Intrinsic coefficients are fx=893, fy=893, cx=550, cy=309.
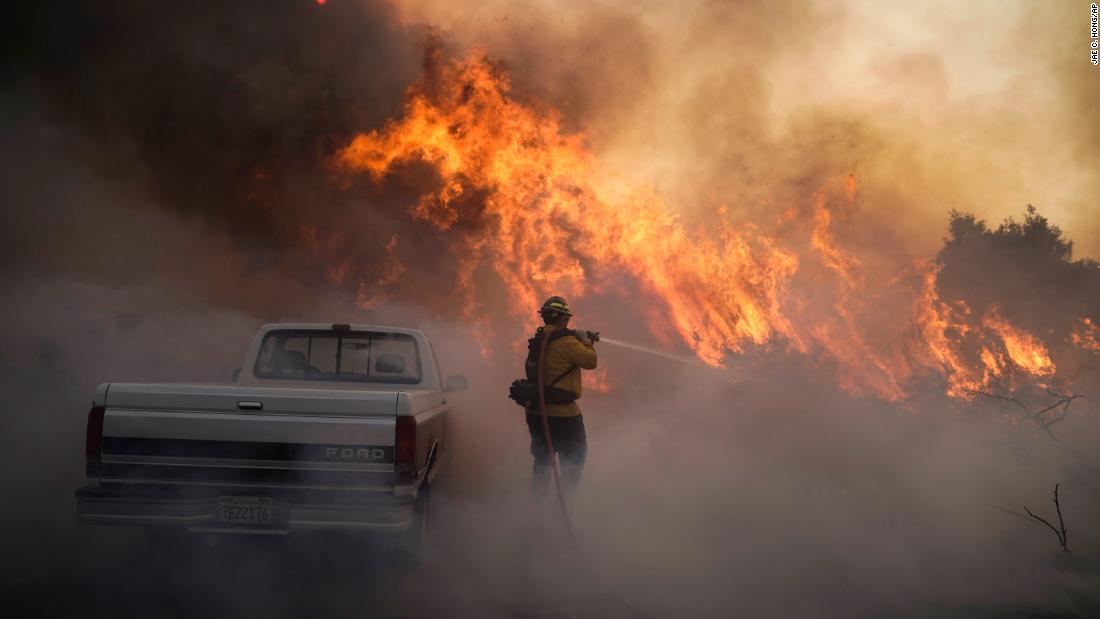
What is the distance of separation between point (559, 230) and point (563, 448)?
10089 millimetres

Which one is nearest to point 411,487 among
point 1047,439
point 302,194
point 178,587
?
point 178,587

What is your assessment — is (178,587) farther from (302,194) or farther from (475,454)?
(302,194)

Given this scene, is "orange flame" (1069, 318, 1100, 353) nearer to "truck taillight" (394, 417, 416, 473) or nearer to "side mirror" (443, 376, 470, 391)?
"side mirror" (443, 376, 470, 391)

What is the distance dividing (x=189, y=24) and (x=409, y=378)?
13484 millimetres

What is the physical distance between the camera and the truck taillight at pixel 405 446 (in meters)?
5.48

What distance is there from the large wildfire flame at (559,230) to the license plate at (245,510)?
38.9 ft

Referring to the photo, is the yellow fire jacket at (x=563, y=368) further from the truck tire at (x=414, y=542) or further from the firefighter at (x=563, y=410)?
the truck tire at (x=414, y=542)

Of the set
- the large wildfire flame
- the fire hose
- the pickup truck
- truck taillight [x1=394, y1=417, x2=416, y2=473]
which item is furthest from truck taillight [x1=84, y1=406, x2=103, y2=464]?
the large wildfire flame

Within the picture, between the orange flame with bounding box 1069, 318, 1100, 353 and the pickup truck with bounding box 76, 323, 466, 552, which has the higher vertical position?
the orange flame with bounding box 1069, 318, 1100, 353

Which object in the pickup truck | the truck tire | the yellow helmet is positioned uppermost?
the yellow helmet

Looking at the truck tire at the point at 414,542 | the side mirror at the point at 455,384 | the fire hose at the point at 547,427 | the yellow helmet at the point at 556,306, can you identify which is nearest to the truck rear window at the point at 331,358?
the side mirror at the point at 455,384

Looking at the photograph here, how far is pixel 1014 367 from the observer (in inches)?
740

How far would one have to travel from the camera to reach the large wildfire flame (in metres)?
17.3

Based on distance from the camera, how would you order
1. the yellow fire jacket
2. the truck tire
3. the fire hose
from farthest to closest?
the yellow fire jacket, the fire hose, the truck tire
